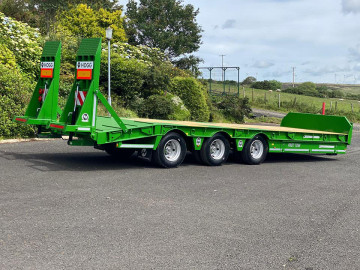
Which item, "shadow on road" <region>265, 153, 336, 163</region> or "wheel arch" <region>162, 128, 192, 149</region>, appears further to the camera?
"shadow on road" <region>265, 153, 336, 163</region>

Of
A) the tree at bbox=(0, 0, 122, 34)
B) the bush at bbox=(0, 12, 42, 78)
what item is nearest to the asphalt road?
the bush at bbox=(0, 12, 42, 78)

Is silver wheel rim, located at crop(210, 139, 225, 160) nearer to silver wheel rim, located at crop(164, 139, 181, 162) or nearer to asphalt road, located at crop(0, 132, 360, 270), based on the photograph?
asphalt road, located at crop(0, 132, 360, 270)

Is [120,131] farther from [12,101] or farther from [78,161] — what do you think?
[12,101]

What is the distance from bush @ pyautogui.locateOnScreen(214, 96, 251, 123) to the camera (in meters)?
27.6

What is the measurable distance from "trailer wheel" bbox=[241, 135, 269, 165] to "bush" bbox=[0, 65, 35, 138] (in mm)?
6915

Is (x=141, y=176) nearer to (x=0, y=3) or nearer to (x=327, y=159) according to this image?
(x=327, y=159)

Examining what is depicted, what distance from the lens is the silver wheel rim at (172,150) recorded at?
436 inches

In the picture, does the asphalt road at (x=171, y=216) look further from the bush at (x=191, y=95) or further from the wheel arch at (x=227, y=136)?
the bush at (x=191, y=95)

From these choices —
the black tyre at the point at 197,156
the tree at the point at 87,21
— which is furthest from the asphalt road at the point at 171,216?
the tree at the point at 87,21

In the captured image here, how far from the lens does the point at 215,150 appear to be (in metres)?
11.9

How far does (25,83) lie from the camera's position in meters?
16.1

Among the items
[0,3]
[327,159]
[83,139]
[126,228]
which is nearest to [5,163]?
[83,139]

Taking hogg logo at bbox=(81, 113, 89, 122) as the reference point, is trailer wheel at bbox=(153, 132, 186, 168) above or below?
below

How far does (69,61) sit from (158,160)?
12503 millimetres
